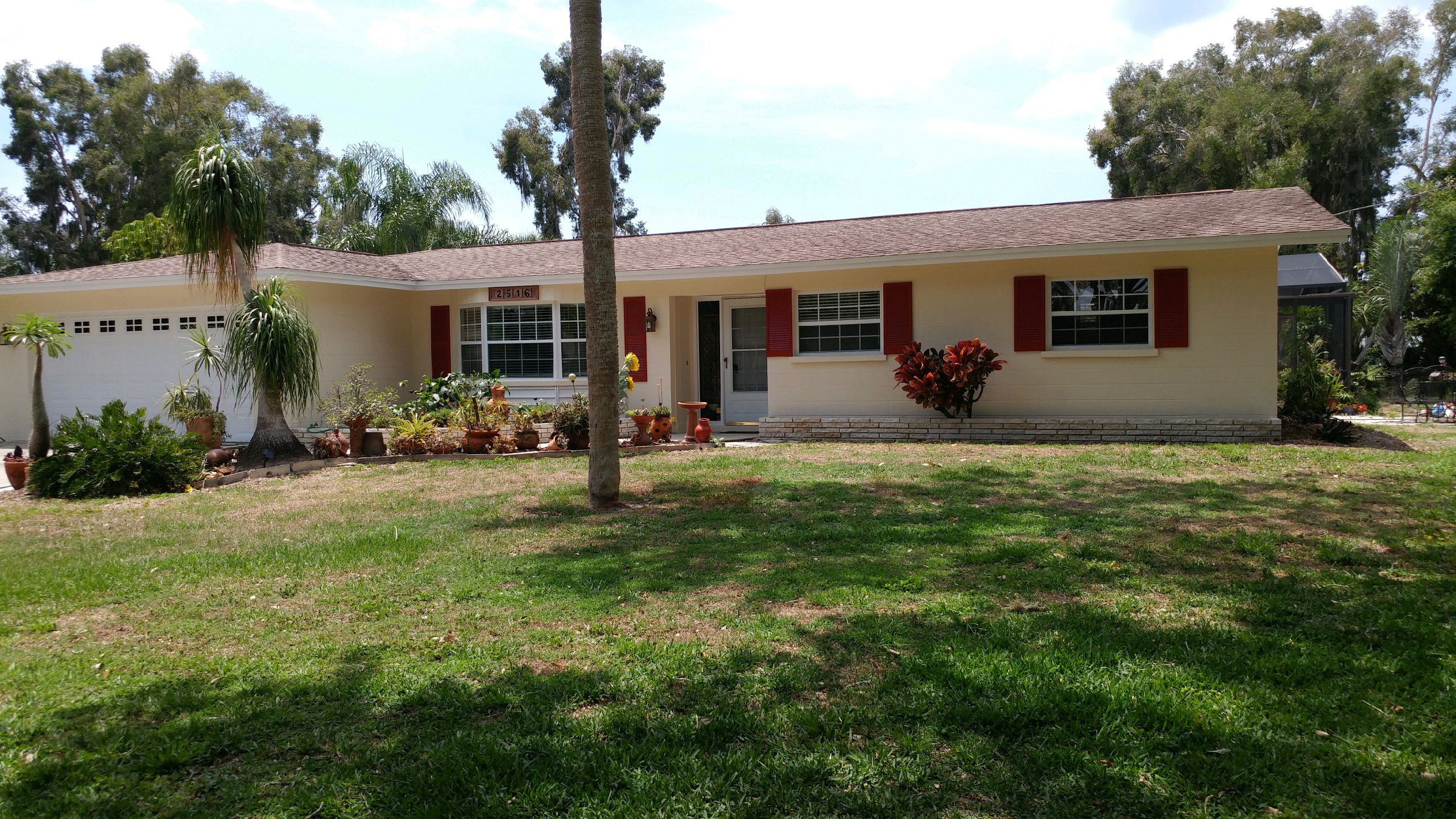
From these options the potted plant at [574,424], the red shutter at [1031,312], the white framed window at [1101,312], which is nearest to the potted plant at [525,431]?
the potted plant at [574,424]

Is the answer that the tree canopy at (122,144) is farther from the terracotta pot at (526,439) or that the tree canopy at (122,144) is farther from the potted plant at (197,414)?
the terracotta pot at (526,439)

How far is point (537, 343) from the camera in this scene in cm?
1609

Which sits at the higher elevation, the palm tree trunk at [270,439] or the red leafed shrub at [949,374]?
the red leafed shrub at [949,374]

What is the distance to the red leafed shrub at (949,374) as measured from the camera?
13.0m

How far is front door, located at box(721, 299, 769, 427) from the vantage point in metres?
15.7

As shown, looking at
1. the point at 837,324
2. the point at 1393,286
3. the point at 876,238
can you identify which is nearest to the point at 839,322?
the point at 837,324

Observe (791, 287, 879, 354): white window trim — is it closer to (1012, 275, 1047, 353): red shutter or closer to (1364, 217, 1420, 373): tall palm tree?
(1012, 275, 1047, 353): red shutter

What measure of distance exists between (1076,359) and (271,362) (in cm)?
1112

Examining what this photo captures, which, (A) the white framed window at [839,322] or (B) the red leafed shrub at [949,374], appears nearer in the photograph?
(B) the red leafed shrub at [949,374]

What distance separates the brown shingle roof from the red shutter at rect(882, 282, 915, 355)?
66 cm

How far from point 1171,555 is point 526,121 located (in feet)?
113

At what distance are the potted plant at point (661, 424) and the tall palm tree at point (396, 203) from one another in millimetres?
13247

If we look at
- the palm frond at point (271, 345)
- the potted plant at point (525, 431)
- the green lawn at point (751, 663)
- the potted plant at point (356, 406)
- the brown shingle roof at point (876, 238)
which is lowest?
the green lawn at point (751, 663)

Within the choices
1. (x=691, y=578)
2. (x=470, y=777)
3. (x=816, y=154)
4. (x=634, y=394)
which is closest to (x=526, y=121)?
(x=816, y=154)
